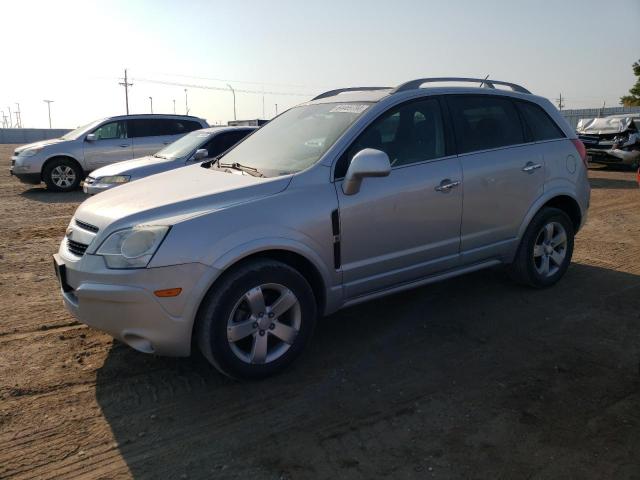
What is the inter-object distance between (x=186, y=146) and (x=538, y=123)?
640 cm

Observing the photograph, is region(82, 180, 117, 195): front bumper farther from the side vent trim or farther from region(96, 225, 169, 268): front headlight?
the side vent trim

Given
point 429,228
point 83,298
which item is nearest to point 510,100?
point 429,228

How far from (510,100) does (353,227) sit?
7.47 ft

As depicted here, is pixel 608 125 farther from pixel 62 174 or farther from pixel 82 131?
pixel 62 174

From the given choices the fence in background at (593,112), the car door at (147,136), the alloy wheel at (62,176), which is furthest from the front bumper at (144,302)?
the fence in background at (593,112)

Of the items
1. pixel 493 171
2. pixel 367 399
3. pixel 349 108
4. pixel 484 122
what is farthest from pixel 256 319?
pixel 484 122

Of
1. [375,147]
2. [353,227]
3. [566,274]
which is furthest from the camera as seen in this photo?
[566,274]

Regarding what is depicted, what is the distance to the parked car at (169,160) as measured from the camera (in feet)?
29.6

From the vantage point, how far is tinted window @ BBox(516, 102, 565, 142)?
4.99 metres

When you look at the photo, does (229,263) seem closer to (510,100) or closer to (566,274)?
(510,100)

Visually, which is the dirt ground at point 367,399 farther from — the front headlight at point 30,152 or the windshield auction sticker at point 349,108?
the front headlight at point 30,152

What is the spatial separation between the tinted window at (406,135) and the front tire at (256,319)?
0.91 metres

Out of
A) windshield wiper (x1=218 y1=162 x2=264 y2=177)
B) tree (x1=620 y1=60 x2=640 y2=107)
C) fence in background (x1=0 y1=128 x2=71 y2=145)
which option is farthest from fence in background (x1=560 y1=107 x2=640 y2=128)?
fence in background (x1=0 y1=128 x2=71 y2=145)

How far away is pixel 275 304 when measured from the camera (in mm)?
3432
